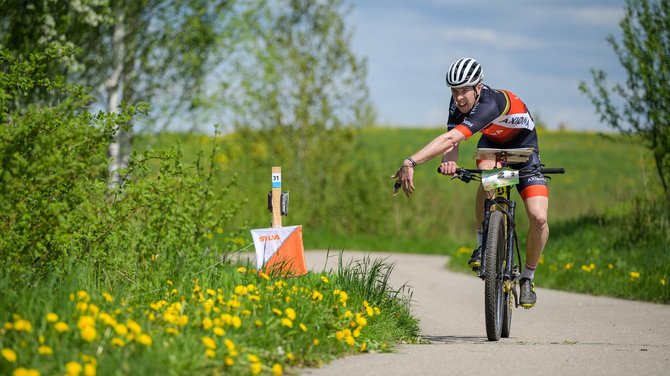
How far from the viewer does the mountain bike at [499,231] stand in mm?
7242

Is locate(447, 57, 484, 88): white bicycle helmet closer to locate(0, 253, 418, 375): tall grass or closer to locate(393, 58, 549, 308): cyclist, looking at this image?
locate(393, 58, 549, 308): cyclist

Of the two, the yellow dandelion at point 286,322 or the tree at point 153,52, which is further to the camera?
the tree at point 153,52

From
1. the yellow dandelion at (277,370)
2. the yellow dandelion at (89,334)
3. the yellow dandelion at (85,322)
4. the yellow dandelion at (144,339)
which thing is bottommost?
the yellow dandelion at (277,370)

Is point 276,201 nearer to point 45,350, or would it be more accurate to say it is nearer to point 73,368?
point 45,350

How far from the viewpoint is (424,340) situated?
748 centimetres

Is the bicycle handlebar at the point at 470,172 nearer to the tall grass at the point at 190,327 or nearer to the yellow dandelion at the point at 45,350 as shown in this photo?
the tall grass at the point at 190,327

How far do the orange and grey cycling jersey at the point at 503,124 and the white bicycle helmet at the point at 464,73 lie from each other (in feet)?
0.58

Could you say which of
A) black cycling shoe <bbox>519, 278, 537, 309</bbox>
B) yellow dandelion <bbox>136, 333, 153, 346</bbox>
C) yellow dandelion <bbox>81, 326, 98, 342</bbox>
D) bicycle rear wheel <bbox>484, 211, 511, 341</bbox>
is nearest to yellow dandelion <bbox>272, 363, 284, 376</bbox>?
yellow dandelion <bbox>136, 333, 153, 346</bbox>

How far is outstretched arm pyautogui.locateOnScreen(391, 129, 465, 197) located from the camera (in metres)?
6.71

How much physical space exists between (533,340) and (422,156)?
2.15 m

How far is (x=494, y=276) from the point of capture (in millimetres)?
7219

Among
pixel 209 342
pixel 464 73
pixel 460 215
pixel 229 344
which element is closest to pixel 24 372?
pixel 209 342

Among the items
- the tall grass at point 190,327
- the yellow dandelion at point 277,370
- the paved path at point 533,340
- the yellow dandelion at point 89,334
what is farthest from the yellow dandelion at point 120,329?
the paved path at point 533,340

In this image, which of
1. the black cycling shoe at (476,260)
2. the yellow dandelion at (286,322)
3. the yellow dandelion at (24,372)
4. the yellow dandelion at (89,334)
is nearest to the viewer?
the yellow dandelion at (24,372)
